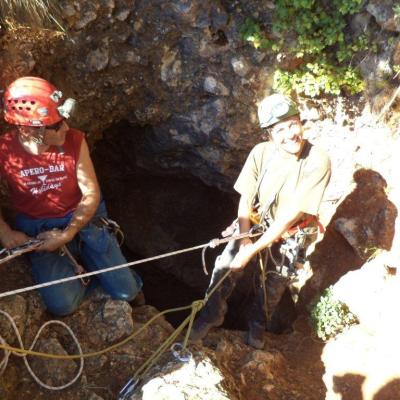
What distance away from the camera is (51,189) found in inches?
159

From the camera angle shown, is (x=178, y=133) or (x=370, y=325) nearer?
(x=370, y=325)

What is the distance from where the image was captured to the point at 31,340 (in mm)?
3945

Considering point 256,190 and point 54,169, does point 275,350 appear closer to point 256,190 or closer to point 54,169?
point 256,190

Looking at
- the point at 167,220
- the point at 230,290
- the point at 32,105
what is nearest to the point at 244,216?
the point at 230,290

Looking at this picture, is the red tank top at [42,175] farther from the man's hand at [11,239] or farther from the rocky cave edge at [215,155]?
the rocky cave edge at [215,155]

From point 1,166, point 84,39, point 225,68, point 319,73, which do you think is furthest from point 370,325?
point 84,39

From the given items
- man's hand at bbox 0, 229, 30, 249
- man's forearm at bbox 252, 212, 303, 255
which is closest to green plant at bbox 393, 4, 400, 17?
man's forearm at bbox 252, 212, 303, 255

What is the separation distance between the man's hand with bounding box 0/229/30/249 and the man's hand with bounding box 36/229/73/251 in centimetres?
14

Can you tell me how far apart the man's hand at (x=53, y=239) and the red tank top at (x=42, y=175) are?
0.21 m

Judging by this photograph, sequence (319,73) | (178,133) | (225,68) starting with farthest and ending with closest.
Result: 1. (178,133)
2. (225,68)
3. (319,73)

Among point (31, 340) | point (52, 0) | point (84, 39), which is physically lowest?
point (31, 340)

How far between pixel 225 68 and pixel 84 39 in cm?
155

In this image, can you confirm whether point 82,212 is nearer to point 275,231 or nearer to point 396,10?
point 275,231

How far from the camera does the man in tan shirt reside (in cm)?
362
